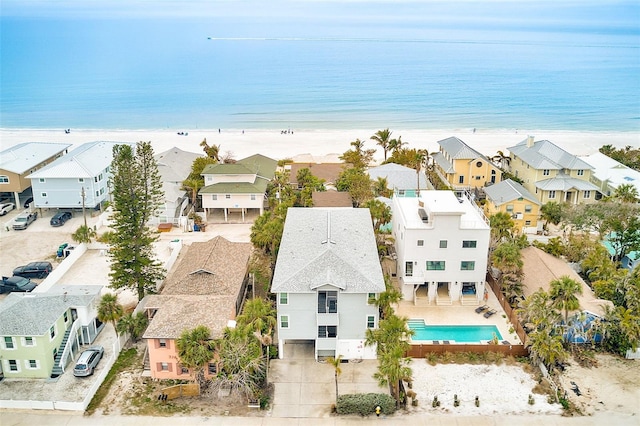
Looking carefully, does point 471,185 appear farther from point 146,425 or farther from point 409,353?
point 146,425

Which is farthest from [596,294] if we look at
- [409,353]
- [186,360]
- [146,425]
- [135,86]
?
[135,86]

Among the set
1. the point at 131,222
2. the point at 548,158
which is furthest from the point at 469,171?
the point at 131,222

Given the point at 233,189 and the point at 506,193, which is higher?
the point at 233,189

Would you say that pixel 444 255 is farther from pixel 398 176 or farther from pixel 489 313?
pixel 398 176

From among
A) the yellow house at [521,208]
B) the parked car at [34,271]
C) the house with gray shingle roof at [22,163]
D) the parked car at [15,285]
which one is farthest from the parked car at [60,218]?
the yellow house at [521,208]

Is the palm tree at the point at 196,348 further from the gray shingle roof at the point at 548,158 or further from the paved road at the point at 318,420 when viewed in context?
the gray shingle roof at the point at 548,158
